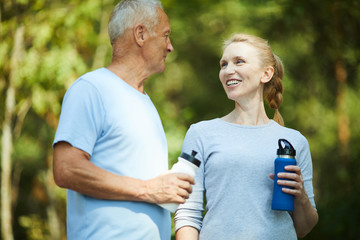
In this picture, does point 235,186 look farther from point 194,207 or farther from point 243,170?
point 194,207

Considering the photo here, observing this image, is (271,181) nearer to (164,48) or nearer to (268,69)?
(268,69)

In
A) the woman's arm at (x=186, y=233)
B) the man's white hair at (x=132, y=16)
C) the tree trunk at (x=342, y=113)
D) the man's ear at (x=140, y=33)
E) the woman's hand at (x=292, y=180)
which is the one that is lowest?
the woman's arm at (x=186, y=233)

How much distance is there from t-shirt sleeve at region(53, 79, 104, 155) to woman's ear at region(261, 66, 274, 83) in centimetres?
93

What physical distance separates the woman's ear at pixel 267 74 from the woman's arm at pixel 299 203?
22.6 inches

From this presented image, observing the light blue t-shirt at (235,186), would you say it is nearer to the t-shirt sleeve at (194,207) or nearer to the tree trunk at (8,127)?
the t-shirt sleeve at (194,207)

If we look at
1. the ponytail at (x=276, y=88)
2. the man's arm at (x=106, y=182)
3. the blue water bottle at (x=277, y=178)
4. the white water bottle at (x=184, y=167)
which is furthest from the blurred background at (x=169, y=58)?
the man's arm at (x=106, y=182)

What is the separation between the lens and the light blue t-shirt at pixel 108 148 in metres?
1.76

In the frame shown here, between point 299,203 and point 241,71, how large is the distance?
69 cm

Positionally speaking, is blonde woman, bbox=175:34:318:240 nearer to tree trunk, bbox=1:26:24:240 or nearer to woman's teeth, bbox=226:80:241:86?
woman's teeth, bbox=226:80:241:86

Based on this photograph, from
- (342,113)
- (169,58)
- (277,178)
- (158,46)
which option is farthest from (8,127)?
(342,113)

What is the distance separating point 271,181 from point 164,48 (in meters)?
0.79

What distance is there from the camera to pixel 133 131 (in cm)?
188

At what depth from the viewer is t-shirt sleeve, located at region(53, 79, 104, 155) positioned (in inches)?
68.1

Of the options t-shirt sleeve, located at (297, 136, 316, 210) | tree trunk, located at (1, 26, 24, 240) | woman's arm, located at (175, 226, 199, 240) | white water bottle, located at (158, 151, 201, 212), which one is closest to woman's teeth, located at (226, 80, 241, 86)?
t-shirt sleeve, located at (297, 136, 316, 210)
